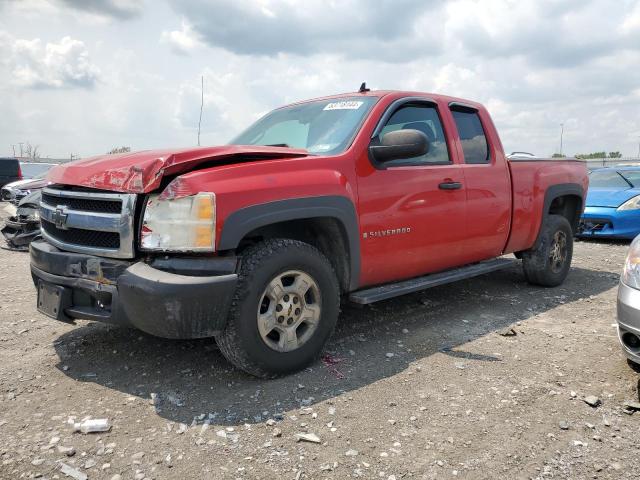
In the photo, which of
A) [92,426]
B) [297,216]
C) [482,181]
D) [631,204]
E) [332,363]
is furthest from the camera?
[631,204]

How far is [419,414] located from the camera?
9.73 ft

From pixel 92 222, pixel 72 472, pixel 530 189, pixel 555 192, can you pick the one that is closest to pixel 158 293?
pixel 92 222

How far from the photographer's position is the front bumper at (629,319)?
10.4 feet

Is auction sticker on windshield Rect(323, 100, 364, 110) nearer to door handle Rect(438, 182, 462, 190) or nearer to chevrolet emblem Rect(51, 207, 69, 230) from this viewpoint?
door handle Rect(438, 182, 462, 190)

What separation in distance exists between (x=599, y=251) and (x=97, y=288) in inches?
314

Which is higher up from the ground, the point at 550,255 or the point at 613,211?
the point at 613,211

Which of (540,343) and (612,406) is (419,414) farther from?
(540,343)

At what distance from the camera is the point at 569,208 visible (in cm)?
637

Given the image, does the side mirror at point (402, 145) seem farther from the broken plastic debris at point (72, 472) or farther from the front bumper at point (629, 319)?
the broken plastic debris at point (72, 472)

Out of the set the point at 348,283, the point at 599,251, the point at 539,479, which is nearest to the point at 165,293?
the point at 348,283

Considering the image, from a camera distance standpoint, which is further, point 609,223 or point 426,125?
point 609,223

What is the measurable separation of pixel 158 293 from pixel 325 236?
1.33m

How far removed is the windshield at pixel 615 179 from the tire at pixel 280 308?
850 centimetres

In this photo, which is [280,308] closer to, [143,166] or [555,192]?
[143,166]
